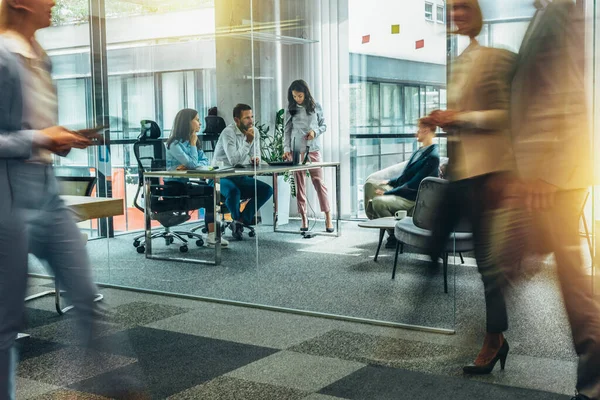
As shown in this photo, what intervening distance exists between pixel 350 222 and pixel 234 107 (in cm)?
120

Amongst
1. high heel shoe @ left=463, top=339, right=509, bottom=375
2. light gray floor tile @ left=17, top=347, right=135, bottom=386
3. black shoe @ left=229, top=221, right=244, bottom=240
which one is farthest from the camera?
black shoe @ left=229, top=221, right=244, bottom=240

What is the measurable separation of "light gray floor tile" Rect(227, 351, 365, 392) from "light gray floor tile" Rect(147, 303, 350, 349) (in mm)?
259

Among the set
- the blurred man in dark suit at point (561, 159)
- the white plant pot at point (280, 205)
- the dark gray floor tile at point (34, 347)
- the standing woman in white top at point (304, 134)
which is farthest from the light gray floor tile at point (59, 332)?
the blurred man in dark suit at point (561, 159)

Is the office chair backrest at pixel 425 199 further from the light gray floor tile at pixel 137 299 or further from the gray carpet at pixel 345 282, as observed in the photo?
the light gray floor tile at pixel 137 299

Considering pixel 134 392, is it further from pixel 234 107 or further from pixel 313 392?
pixel 234 107

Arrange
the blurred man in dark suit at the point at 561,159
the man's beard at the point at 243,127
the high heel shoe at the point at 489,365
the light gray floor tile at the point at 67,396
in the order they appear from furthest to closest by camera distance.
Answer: the man's beard at the point at 243,127 < the high heel shoe at the point at 489,365 < the light gray floor tile at the point at 67,396 < the blurred man in dark suit at the point at 561,159

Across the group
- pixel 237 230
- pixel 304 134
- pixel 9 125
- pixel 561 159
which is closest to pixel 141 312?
pixel 237 230

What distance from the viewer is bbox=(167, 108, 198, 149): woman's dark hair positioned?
4.99 m

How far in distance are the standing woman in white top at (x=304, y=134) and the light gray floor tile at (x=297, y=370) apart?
3.30ft

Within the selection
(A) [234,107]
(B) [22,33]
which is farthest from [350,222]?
(B) [22,33]

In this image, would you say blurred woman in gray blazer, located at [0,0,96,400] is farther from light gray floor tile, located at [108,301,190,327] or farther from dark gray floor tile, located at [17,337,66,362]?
light gray floor tile, located at [108,301,190,327]

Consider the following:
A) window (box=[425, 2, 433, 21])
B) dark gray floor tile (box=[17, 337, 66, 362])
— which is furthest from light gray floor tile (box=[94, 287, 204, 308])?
window (box=[425, 2, 433, 21])

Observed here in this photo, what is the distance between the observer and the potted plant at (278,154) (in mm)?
4613

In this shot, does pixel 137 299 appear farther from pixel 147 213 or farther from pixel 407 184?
pixel 407 184
